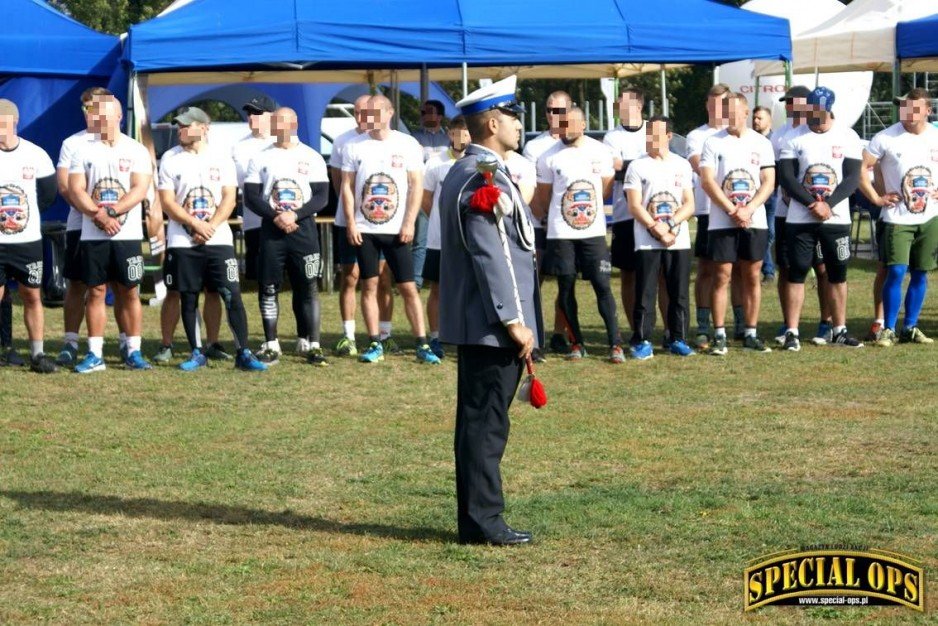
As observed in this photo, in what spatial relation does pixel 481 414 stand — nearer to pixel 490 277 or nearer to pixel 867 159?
pixel 490 277

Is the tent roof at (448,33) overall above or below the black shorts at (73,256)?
above

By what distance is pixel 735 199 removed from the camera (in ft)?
39.1

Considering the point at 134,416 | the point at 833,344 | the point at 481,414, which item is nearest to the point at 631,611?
the point at 481,414

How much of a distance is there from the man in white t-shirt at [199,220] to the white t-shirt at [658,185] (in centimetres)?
303

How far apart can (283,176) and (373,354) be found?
1.53 m

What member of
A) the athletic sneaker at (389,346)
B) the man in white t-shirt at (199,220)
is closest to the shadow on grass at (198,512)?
the man in white t-shirt at (199,220)

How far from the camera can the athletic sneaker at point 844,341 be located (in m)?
12.3

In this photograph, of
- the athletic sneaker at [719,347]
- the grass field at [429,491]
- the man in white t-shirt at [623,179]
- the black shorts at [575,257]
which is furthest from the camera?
the man in white t-shirt at [623,179]

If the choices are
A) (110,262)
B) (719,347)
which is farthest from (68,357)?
(719,347)

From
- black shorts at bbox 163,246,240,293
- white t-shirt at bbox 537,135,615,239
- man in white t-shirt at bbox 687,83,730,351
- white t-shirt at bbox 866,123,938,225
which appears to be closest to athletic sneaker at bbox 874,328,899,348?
white t-shirt at bbox 866,123,938,225

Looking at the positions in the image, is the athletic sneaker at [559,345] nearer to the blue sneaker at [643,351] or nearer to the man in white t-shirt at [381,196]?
the blue sneaker at [643,351]

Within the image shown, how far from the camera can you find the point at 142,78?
1403 centimetres

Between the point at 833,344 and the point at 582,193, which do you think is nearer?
the point at 582,193

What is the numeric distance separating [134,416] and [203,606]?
4.24 m
